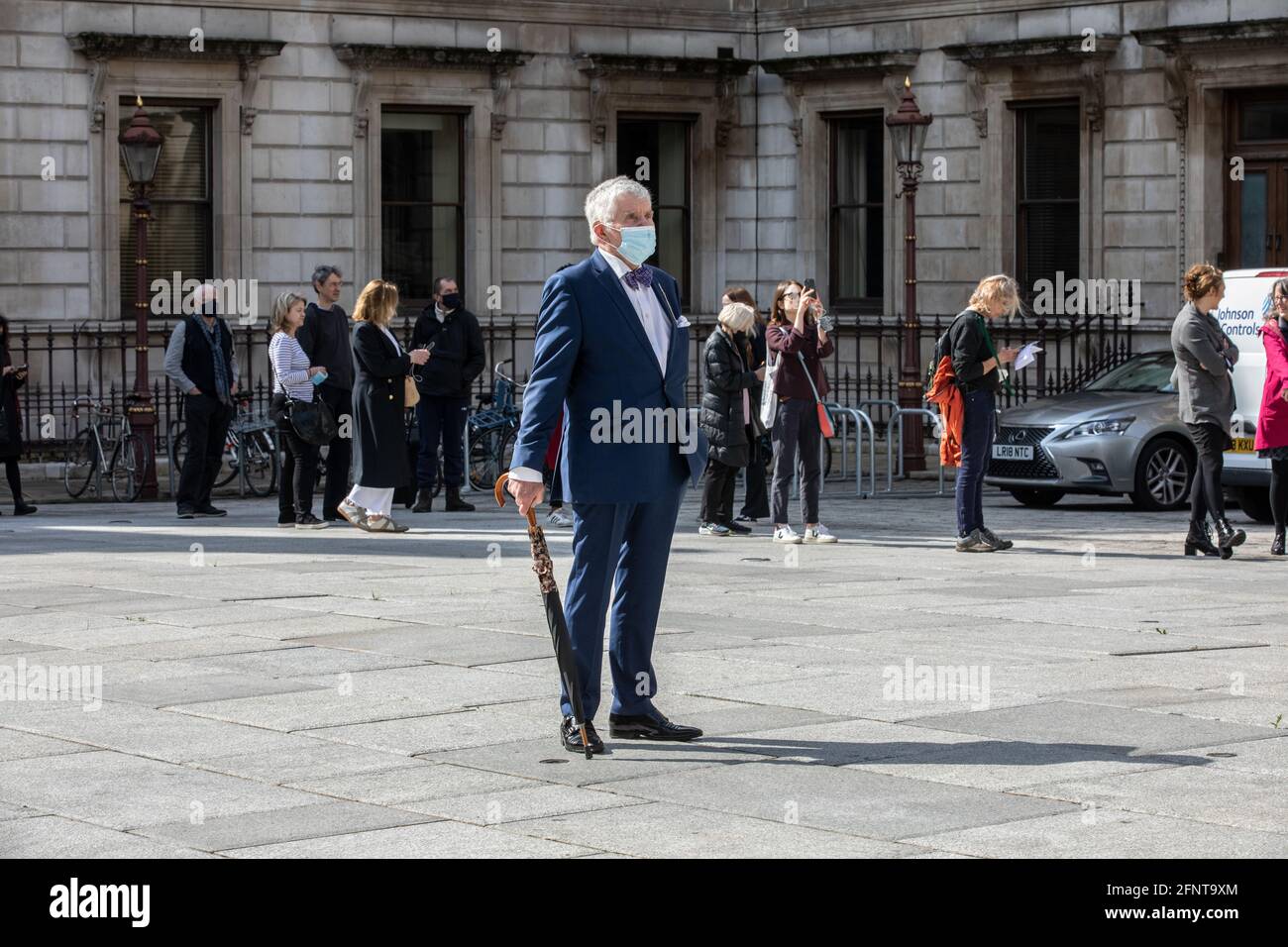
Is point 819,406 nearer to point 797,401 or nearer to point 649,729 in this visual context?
→ point 797,401

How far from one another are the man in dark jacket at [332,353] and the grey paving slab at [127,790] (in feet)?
31.0

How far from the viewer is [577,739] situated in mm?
7656

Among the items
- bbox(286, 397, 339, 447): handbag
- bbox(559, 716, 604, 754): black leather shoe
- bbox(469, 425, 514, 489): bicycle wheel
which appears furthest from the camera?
bbox(469, 425, 514, 489): bicycle wheel

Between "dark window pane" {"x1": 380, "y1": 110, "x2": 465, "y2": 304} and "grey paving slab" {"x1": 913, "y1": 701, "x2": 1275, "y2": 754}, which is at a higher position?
"dark window pane" {"x1": 380, "y1": 110, "x2": 465, "y2": 304}

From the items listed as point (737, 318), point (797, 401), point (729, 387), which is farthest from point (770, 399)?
point (737, 318)

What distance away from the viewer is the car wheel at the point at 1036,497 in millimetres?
19453

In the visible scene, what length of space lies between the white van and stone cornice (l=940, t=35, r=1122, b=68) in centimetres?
857

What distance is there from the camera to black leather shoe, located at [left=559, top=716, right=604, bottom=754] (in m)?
7.60

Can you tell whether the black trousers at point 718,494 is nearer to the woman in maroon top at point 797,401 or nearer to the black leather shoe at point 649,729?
the woman in maroon top at point 797,401

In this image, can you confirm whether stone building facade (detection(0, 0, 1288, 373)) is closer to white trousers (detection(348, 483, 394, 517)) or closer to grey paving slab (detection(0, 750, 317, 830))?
white trousers (detection(348, 483, 394, 517))

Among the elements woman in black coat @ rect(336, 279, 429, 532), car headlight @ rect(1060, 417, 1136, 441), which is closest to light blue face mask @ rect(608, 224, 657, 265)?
woman in black coat @ rect(336, 279, 429, 532)

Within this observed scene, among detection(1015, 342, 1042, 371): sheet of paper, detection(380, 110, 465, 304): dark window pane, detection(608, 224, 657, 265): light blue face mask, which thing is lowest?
detection(1015, 342, 1042, 371): sheet of paper
